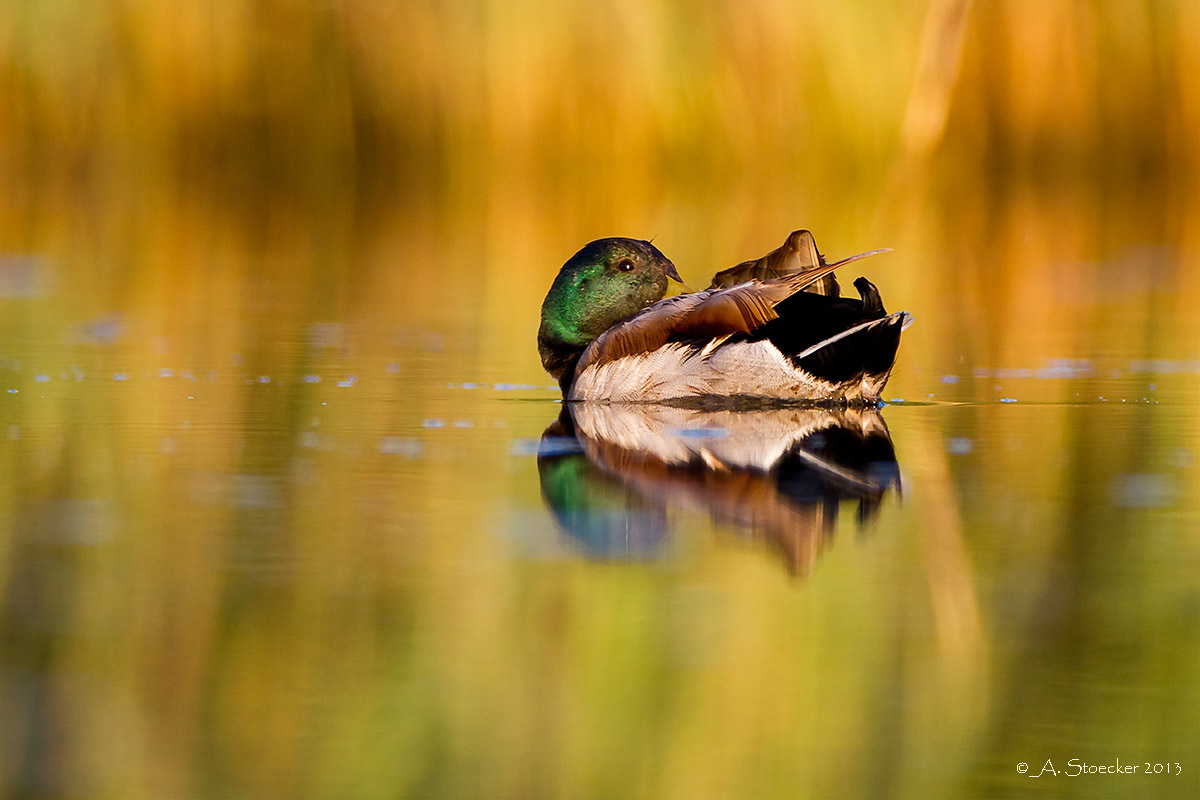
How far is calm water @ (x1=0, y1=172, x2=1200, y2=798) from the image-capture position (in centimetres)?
310

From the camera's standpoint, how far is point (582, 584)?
13.4 ft

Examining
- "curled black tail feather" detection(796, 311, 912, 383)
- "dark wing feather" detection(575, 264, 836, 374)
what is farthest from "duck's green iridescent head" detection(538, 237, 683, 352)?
"curled black tail feather" detection(796, 311, 912, 383)

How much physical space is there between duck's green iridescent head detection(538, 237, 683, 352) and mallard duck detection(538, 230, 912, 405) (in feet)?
0.84

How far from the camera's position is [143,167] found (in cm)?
2486

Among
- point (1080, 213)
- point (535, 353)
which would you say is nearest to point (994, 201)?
point (1080, 213)

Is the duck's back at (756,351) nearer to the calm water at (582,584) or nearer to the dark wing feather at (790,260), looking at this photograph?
the dark wing feather at (790,260)

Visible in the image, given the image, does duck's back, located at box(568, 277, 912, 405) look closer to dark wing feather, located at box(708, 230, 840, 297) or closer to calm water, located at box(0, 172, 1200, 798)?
dark wing feather, located at box(708, 230, 840, 297)

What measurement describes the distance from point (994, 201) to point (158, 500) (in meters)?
16.5

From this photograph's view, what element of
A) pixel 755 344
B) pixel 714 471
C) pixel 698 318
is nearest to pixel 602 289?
pixel 698 318

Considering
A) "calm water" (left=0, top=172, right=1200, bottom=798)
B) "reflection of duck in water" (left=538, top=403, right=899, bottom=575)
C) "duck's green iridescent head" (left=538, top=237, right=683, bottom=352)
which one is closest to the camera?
"calm water" (left=0, top=172, right=1200, bottom=798)

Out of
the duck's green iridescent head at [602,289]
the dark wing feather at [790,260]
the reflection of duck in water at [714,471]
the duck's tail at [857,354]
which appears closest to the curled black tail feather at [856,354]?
the duck's tail at [857,354]

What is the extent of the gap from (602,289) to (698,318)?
2.59 feet

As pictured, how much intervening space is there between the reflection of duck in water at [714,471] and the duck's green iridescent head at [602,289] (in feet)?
1.87

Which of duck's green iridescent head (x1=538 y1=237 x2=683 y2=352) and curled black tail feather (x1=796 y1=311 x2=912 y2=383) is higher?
duck's green iridescent head (x1=538 y1=237 x2=683 y2=352)
